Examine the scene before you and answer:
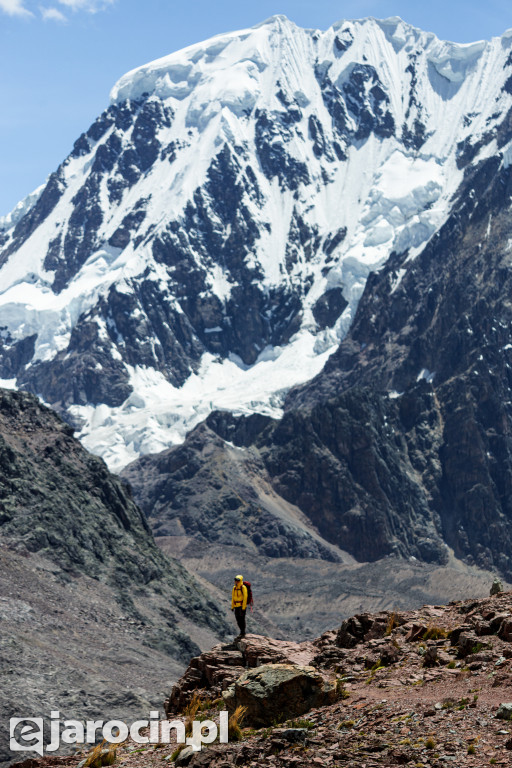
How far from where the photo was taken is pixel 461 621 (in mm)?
39281

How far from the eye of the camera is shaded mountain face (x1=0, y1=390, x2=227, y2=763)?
10331 centimetres

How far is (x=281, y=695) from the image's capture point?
34469 mm

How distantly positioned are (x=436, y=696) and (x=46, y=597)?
101m

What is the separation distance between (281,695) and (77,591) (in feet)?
355

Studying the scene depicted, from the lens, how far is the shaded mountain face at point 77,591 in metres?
103

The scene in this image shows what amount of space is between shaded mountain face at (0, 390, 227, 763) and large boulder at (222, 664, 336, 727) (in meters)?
53.7

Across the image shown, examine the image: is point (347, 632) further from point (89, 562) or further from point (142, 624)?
point (89, 562)

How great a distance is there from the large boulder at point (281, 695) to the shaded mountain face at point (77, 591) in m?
53.7

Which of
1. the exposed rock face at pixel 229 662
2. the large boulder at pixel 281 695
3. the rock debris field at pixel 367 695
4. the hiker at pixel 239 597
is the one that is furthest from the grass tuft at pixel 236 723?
the hiker at pixel 239 597

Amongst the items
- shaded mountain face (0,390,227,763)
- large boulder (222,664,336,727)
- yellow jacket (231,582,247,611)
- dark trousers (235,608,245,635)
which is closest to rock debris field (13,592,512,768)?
large boulder (222,664,336,727)

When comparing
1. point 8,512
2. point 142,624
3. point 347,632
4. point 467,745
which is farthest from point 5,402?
point 467,745

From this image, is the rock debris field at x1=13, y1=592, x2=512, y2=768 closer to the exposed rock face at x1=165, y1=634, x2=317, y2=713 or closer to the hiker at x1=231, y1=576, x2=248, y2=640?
the exposed rock face at x1=165, y1=634, x2=317, y2=713

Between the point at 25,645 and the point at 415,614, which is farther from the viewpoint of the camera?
the point at 25,645

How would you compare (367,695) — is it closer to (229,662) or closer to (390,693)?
(390,693)
